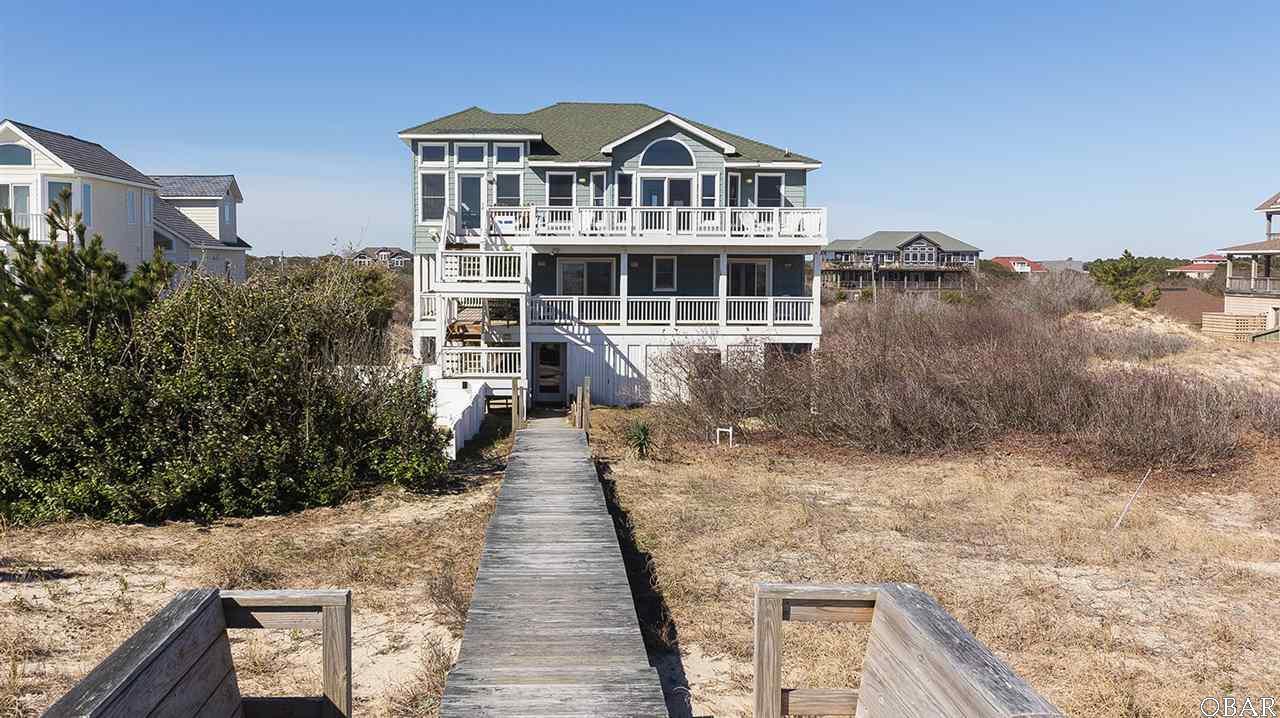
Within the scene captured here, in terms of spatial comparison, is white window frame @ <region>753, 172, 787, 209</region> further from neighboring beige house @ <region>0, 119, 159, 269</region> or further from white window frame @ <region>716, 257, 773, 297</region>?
neighboring beige house @ <region>0, 119, 159, 269</region>

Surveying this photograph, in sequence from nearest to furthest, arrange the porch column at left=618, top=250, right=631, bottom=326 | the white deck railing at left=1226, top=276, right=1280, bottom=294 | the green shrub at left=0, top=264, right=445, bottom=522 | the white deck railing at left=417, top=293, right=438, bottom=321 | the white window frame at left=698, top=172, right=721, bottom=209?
the green shrub at left=0, top=264, right=445, bottom=522
the porch column at left=618, top=250, right=631, bottom=326
the white deck railing at left=417, top=293, right=438, bottom=321
the white window frame at left=698, top=172, right=721, bottom=209
the white deck railing at left=1226, top=276, right=1280, bottom=294

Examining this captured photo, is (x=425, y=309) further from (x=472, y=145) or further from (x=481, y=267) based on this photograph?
(x=481, y=267)

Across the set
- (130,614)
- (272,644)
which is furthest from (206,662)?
(130,614)

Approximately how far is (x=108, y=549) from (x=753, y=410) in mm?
13117

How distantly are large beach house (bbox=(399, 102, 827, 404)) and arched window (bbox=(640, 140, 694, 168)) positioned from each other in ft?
0.13

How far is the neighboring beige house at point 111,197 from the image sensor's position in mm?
31109

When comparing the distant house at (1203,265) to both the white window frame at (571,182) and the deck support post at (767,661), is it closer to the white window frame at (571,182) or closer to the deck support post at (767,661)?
the white window frame at (571,182)

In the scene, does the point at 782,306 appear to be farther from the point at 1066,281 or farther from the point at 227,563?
the point at 1066,281

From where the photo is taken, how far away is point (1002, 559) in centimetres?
1099

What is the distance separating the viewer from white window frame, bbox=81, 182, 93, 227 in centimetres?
3209

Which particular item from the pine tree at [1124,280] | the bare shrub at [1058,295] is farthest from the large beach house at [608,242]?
the pine tree at [1124,280]

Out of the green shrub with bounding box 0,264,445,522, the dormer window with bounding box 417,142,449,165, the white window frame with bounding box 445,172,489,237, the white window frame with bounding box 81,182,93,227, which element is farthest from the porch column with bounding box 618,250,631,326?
the white window frame with bounding box 81,182,93,227

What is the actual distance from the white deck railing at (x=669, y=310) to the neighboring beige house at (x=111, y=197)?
8.46 metres

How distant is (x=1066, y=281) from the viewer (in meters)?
50.2
